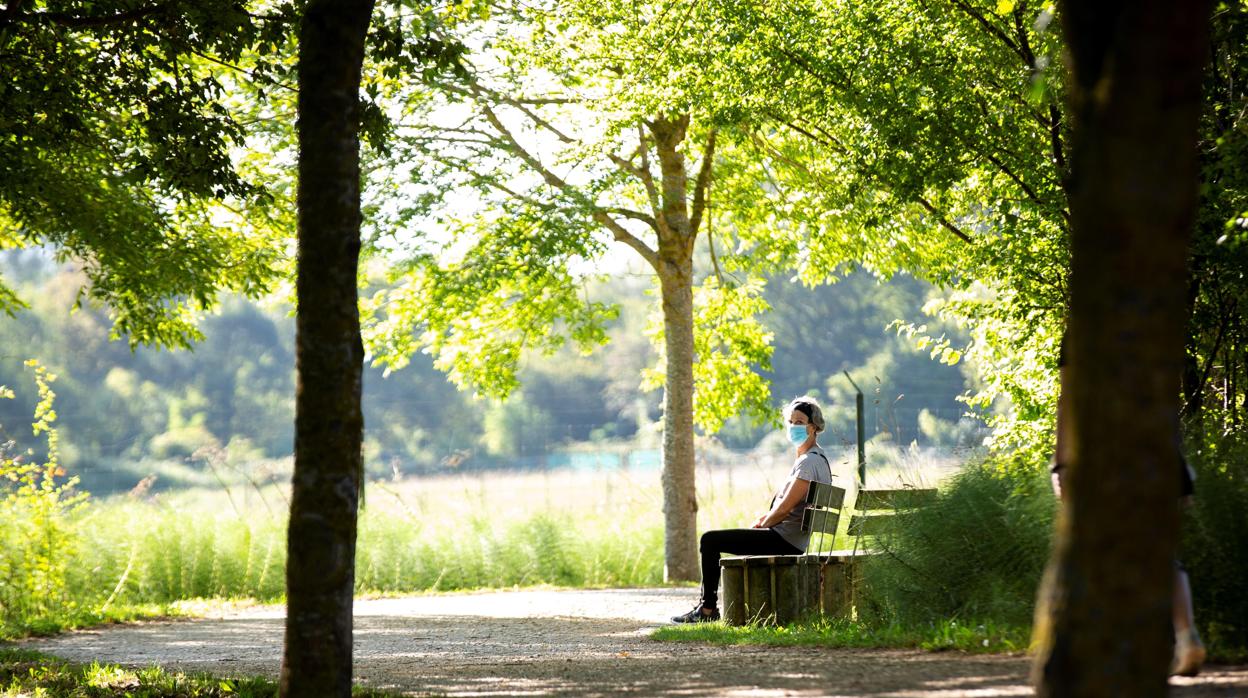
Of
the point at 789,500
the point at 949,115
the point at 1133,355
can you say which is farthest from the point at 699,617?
the point at 1133,355

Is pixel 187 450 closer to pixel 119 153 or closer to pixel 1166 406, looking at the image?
pixel 119 153

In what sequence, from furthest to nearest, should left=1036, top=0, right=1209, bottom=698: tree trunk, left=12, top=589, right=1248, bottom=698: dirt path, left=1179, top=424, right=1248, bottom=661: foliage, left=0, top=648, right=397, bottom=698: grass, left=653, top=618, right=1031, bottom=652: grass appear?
left=653, top=618, right=1031, bottom=652: grass
left=0, top=648, right=397, bottom=698: grass
left=1179, top=424, right=1248, bottom=661: foliage
left=12, top=589, right=1248, bottom=698: dirt path
left=1036, top=0, right=1209, bottom=698: tree trunk

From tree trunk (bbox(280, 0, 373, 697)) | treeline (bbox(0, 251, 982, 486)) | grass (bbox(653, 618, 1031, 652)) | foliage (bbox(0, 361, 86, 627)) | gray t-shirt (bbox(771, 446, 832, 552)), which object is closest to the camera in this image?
tree trunk (bbox(280, 0, 373, 697))

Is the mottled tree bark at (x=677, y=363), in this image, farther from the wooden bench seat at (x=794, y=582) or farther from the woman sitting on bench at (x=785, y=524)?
the wooden bench seat at (x=794, y=582)

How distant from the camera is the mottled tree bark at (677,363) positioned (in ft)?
58.2

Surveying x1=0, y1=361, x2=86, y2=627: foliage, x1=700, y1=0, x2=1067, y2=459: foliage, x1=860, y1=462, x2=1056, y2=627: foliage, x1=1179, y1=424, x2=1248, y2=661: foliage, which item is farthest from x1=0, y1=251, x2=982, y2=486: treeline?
x1=1179, y1=424, x2=1248, y2=661: foliage

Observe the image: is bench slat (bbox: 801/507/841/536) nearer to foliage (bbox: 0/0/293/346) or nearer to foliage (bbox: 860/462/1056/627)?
foliage (bbox: 860/462/1056/627)

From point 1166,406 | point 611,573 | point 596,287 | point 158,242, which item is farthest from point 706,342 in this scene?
point 596,287

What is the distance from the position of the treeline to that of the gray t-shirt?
6330cm

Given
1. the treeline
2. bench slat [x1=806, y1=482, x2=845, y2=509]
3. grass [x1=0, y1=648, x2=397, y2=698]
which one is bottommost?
grass [x1=0, y1=648, x2=397, y2=698]

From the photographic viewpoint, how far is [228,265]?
15.5m

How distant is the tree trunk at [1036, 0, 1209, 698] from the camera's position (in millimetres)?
3471

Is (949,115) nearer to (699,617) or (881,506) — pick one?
(881,506)

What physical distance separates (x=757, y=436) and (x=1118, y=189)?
7639 cm
